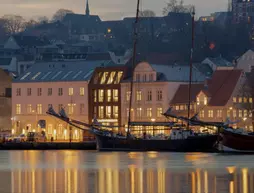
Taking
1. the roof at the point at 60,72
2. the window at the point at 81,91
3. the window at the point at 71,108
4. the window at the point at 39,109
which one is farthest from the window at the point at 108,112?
the window at the point at 39,109

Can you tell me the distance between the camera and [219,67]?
16650cm

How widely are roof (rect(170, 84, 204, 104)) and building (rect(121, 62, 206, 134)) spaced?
802mm

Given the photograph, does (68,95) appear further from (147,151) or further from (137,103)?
(147,151)

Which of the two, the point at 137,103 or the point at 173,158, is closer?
the point at 173,158

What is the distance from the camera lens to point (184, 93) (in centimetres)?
15000

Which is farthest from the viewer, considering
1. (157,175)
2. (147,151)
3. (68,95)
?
(68,95)

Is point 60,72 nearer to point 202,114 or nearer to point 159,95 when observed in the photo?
point 159,95

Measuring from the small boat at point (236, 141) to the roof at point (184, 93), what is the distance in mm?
25981

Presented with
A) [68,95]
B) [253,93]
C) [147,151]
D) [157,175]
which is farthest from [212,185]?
[68,95]

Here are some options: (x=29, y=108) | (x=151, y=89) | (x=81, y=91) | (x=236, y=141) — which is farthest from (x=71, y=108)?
(x=236, y=141)

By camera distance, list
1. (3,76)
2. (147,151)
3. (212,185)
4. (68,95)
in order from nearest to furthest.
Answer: (212,185) < (147,151) < (68,95) < (3,76)

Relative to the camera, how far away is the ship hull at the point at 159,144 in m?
126

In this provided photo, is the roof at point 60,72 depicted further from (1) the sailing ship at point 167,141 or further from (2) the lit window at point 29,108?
(1) the sailing ship at point 167,141

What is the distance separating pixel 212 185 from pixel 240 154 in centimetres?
4101
